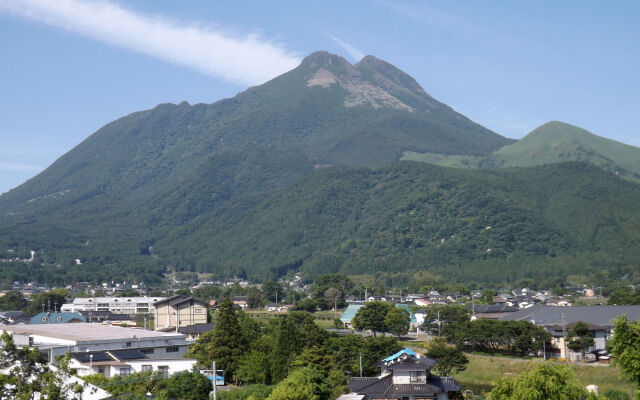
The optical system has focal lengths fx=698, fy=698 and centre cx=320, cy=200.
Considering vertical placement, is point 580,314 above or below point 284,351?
below

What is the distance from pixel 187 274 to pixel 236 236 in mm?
24461

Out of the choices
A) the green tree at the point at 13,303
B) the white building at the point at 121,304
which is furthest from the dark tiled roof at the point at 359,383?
the white building at the point at 121,304

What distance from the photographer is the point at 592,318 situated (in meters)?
46.3

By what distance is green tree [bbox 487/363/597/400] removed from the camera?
1811 cm

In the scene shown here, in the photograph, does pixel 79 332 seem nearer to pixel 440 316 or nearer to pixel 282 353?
pixel 282 353

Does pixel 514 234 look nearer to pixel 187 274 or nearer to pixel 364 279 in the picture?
pixel 364 279

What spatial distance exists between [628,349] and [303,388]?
10.1 meters

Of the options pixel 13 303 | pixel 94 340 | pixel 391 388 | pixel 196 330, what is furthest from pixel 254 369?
pixel 13 303

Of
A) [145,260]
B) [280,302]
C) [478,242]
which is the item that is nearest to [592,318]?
[280,302]

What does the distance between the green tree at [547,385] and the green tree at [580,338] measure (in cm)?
2208

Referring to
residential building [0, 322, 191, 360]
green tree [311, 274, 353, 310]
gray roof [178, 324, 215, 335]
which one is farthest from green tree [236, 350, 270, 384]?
green tree [311, 274, 353, 310]

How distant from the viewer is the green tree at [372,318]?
2111 inches

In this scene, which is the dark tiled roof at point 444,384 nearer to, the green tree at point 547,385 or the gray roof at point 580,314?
the green tree at point 547,385

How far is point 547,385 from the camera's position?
18.2 m
